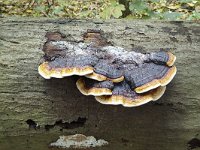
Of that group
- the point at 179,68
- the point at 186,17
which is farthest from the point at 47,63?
the point at 186,17

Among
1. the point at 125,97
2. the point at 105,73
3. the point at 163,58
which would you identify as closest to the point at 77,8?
the point at 163,58

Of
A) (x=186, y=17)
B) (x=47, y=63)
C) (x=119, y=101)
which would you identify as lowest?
(x=186, y=17)

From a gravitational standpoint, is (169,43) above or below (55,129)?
above

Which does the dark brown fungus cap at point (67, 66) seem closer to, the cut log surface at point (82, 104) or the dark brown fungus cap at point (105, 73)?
the dark brown fungus cap at point (105, 73)

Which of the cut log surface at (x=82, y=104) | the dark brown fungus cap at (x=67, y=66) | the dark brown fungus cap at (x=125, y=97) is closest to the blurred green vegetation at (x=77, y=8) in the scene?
the cut log surface at (x=82, y=104)

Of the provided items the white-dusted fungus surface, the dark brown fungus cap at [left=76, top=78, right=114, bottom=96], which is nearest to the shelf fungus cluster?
the dark brown fungus cap at [left=76, top=78, right=114, bottom=96]

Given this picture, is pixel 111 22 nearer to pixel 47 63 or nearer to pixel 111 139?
pixel 47 63
